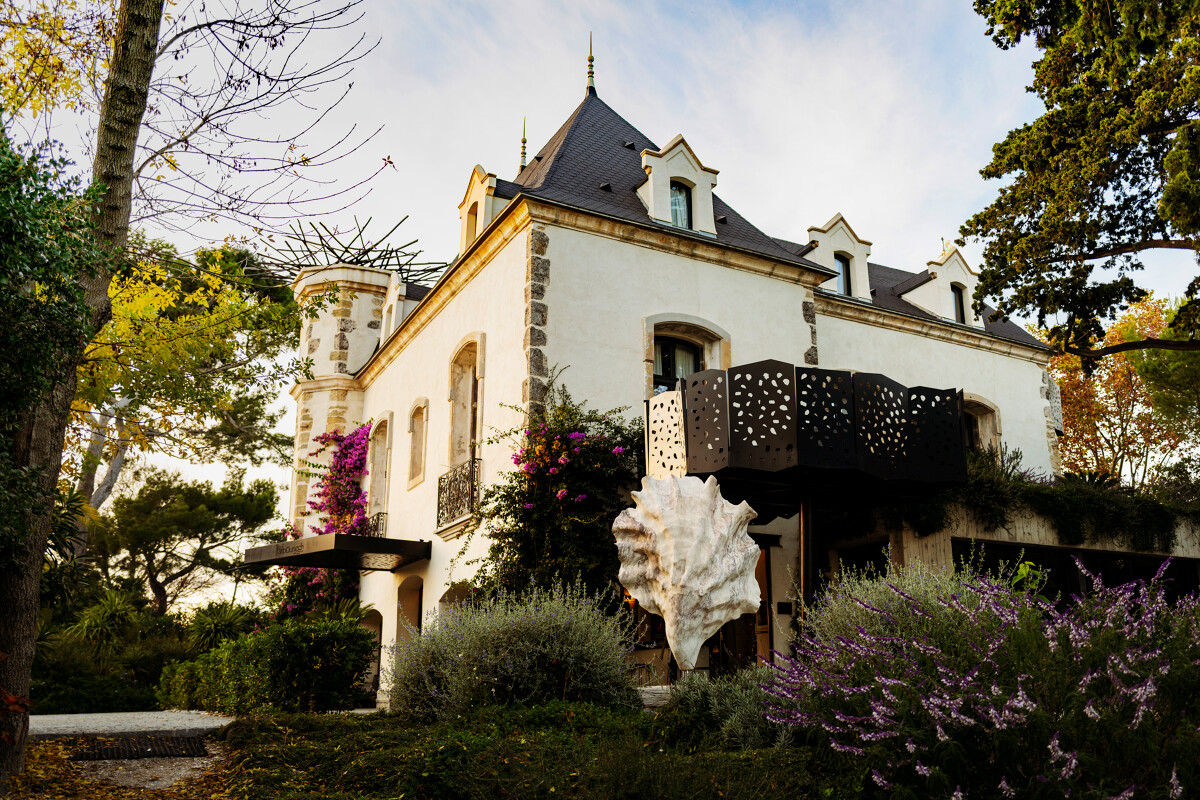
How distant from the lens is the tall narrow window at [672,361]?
1264cm

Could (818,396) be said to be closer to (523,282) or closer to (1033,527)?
(523,282)

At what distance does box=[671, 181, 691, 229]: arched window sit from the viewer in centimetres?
1317

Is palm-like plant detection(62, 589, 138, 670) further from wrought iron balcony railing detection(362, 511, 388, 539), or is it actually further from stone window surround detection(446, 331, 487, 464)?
stone window surround detection(446, 331, 487, 464)

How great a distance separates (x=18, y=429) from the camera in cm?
583

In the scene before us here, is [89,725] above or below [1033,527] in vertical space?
below

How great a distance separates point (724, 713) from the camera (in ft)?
21.1

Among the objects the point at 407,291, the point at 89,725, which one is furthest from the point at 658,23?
the point at 407,291

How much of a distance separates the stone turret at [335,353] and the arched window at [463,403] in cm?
574

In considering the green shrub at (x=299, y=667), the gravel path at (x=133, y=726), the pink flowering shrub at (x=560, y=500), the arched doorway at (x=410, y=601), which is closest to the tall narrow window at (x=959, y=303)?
the pink flowering shrub at (x=560, y=500)

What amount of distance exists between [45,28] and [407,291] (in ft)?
37.7

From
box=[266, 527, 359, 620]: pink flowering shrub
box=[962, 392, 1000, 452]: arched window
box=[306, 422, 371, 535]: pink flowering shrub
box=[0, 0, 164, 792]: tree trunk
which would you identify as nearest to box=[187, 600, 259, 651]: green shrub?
box=[266, 527, 359, 620]: pink flowering shrub

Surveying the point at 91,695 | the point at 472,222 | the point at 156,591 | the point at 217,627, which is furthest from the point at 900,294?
the point at 156,591

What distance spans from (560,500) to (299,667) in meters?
3.27

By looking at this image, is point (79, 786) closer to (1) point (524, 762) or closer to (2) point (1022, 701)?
(1) point (524, 762)
